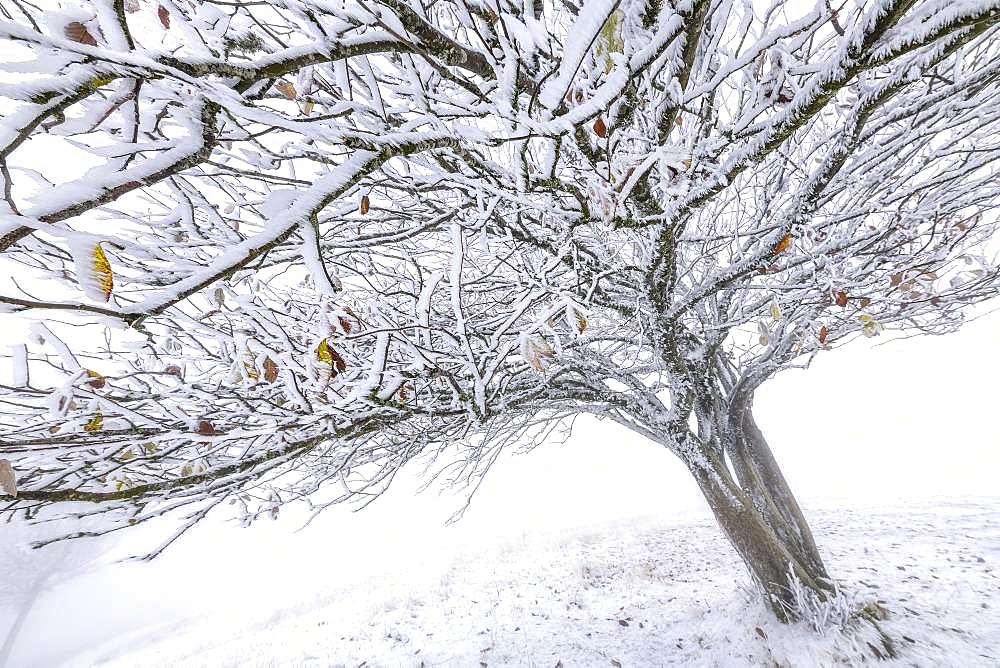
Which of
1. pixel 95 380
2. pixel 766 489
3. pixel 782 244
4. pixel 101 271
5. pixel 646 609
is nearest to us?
pixel 101 271

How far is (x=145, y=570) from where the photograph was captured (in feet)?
91.5

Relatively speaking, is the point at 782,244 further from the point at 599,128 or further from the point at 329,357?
the point at 329,357

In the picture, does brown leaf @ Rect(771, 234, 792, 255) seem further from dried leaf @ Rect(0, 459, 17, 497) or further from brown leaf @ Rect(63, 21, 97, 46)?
dried leaf @ Rect(0, 459, 17, 497)

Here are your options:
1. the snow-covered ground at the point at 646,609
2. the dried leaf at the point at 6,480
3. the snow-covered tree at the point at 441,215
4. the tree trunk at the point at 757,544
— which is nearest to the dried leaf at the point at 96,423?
Result: the snow-covered tree at the point at 441,215

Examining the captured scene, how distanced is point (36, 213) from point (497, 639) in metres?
6.05

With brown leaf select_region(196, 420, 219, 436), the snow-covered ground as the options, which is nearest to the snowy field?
the snow-covered ground

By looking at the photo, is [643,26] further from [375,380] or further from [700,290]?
[700,290]

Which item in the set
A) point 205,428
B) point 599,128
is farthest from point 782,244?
point 205,428

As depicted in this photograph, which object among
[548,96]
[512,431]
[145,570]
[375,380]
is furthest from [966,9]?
[145,570]

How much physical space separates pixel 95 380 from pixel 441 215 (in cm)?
176

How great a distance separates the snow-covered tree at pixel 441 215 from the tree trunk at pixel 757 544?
0.09 feet

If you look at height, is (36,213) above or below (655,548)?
above

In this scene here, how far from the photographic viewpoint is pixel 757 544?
392cm

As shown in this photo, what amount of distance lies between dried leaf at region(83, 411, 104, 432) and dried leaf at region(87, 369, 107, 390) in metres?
0.13
